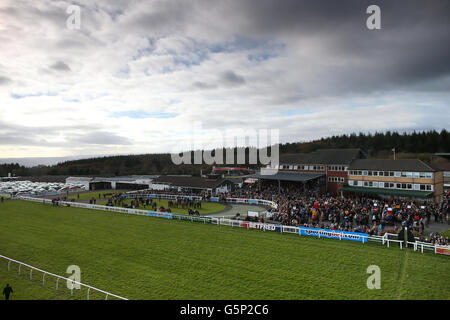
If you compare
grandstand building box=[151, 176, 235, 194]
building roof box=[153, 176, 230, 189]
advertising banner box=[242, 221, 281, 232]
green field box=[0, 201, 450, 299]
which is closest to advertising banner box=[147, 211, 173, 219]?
green field box=[0, 201, 450, 299]

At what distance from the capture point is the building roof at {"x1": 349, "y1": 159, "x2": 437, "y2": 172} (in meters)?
32.8

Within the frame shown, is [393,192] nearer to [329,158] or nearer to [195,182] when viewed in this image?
[329,158]

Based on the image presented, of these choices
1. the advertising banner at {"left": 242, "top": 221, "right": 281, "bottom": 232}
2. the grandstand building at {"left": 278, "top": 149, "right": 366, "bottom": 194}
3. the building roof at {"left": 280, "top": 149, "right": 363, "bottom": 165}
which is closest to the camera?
the advertising banner at {"left": 242, "top": 221, "right": 281, "bottom": 232}

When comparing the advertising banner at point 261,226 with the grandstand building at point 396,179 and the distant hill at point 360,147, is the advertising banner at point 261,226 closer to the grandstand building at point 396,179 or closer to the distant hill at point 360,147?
the grandstand building at point 396,179

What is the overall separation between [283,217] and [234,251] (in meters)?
8.06

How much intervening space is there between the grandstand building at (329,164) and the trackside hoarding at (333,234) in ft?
69.6

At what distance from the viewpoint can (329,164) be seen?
136 ft

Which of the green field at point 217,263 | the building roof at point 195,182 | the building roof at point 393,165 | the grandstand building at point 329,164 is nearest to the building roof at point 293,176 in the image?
the grandstand building at point 329,164

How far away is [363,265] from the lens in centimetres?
1448

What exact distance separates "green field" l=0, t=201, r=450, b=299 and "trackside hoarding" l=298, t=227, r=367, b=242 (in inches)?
32.3

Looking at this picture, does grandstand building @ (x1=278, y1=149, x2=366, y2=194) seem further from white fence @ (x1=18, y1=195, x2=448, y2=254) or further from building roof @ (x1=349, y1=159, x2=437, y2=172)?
white fence @ (x1=18, y1=195, x2=448, y2=254)

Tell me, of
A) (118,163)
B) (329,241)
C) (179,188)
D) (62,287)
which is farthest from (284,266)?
(118,163)

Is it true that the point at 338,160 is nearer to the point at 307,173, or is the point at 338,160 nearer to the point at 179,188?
the point at 307,173

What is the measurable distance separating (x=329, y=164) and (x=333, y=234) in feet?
78.6
